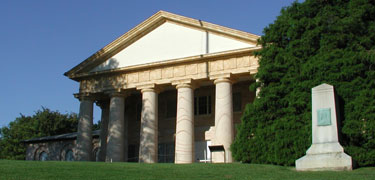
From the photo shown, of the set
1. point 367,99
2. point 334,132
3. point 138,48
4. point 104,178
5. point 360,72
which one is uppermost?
point 138,48

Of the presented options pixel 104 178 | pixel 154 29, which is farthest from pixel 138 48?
pixel 104 178

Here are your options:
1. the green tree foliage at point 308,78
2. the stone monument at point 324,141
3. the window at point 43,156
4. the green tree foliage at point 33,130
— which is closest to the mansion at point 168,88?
the green tree foliage at point 308,78

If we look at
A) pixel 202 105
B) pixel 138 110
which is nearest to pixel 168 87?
pixel 202 105

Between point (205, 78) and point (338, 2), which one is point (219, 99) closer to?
point (205, 78)

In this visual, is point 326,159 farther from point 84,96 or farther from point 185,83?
point 84,96

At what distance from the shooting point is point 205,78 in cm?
3056

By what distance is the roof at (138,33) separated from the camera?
30.7m

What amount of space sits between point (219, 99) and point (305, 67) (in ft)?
28.5

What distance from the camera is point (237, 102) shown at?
33.0 m

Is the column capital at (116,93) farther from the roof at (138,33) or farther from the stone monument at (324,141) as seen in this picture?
the stone monument at (324,141)

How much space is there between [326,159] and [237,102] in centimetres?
1643

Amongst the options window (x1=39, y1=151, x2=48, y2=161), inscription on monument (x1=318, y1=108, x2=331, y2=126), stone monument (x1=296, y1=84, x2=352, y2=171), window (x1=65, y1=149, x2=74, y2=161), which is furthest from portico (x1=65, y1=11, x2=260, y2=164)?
window (x1=39, y1=151, x2=48, y2=161)

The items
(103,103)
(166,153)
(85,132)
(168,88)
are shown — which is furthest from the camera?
(103,103)

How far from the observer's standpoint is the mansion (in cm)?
2952
